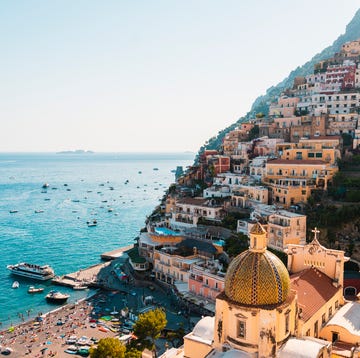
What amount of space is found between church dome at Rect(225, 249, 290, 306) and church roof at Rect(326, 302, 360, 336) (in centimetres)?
754

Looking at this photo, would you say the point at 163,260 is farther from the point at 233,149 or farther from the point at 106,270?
the point at 233,149

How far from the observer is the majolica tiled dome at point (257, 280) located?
23.7 m

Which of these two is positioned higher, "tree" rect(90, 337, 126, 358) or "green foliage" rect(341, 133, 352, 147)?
"green foliage" rect(341, 133, 352, 147)

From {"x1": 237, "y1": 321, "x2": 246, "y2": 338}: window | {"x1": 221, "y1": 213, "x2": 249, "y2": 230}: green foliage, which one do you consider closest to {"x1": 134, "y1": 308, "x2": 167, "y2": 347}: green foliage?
{"x1": 237, "y1": 321, "x2": 246, "y2": 338}: window

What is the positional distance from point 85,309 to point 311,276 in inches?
1387

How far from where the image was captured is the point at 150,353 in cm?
4375

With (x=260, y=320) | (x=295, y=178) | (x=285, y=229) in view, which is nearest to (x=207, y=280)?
(x=285, y=229)

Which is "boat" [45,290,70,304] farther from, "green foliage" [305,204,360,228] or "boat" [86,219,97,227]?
"boat" [86,219,97,227]

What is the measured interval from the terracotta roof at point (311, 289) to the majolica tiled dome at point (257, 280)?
4.43 meters

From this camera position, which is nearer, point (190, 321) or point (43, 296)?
point (190, 321)

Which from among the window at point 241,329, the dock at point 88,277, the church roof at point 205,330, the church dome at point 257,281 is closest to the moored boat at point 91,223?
the dock at point 88,277

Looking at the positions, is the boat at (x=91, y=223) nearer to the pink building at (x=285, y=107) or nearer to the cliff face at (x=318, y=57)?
the pink building at (x=285, y=107)

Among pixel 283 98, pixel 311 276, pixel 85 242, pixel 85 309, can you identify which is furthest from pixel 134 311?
pixel 283 98

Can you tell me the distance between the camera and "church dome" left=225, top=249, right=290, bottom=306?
23703mm
